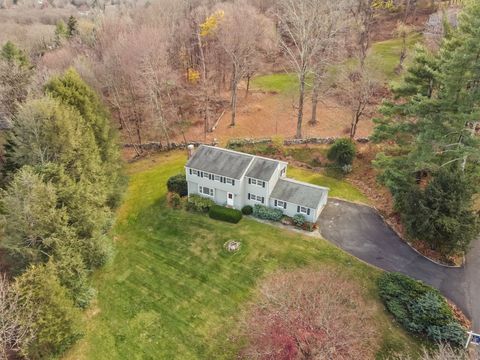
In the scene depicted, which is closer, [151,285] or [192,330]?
[192,330]

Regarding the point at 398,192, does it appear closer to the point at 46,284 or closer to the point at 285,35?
the point at 46,284

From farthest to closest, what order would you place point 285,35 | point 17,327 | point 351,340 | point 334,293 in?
point 285,35 < point 334,293 < point 17,327 < point 351,340

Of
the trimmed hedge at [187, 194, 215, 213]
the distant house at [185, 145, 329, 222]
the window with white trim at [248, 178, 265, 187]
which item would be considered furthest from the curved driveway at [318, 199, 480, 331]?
the trimmed hedge at [187, 194, 215, 213]

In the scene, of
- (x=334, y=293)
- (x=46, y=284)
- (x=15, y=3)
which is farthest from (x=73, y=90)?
(x=15, y=3)

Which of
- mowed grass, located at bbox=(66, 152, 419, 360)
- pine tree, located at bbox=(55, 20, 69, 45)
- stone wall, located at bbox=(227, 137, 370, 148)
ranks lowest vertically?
mowed grass, located at bbox=(66, 152, 419, 360)

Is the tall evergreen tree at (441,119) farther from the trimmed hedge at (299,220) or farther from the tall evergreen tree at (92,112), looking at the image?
the tall evergreen tree at (92,112)

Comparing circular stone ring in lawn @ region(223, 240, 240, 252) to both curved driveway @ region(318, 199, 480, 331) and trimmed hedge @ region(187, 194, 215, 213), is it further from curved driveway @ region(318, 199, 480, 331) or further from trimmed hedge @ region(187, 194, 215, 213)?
curved driveway @ region(318, 199, 480, 331)

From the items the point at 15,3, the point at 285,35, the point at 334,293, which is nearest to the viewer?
the point at 334,293
